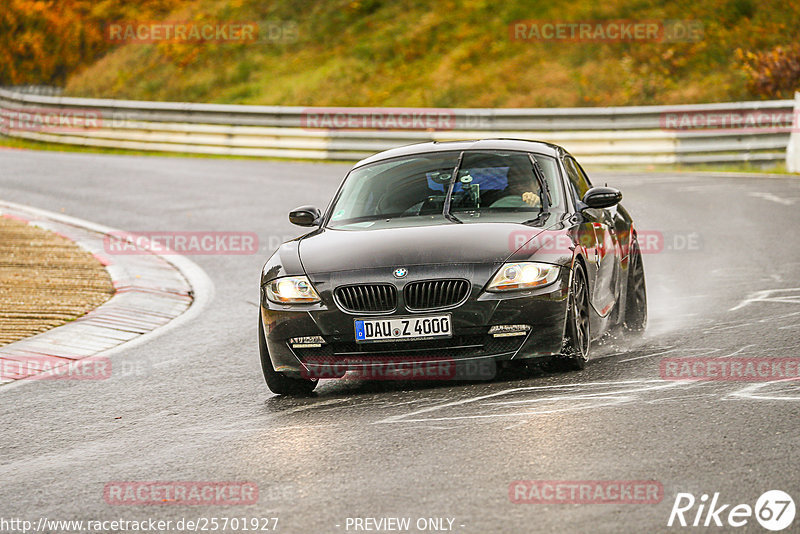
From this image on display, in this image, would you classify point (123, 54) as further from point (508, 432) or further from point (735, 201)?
point (508, 432)

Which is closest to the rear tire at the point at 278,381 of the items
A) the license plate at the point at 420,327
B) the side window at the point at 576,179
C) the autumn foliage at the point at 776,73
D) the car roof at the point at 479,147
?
the license plate at the point at 420,327

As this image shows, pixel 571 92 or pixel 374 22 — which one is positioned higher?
pixel 374 22

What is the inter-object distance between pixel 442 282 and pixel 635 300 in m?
2.82

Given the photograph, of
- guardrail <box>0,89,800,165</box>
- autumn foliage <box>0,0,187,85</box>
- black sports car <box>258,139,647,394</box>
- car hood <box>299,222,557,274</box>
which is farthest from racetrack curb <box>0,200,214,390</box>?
autumn foliage <box>0,0,187,85</box>

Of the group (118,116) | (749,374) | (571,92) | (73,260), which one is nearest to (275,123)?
(118,116)

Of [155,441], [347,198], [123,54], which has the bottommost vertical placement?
[155,441]

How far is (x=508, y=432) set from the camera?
20.7ft

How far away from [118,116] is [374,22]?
11248 mm

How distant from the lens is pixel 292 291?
7.71m

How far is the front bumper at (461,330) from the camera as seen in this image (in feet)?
24.2

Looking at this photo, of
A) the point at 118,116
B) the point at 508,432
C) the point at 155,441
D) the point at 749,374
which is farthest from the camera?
the point at 118,116

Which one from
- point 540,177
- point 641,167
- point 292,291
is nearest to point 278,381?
point 292,291

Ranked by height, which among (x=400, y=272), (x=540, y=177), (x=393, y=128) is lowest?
(x=400, y=272)

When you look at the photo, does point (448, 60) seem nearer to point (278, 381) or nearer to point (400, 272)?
point (278, 381)
